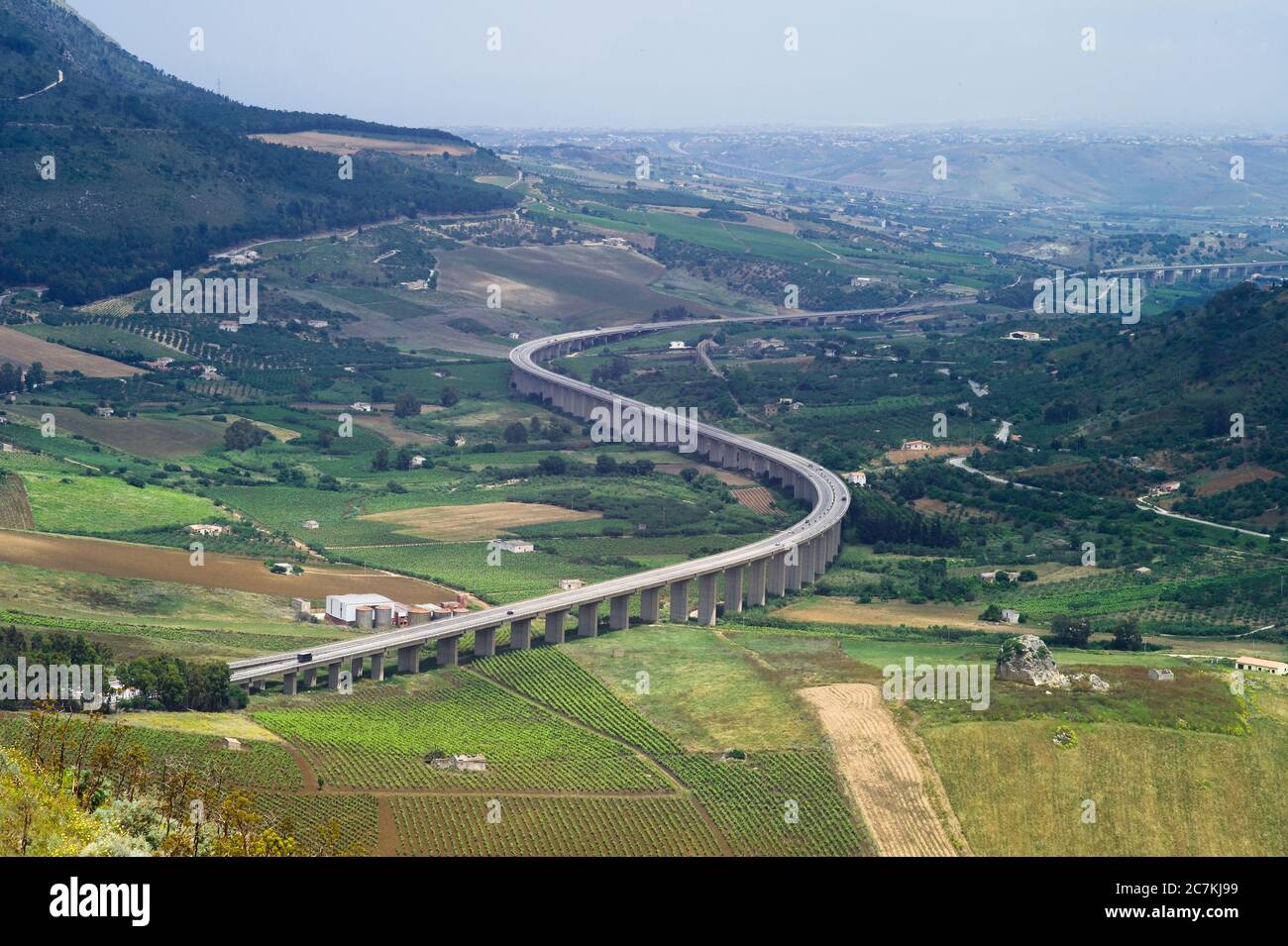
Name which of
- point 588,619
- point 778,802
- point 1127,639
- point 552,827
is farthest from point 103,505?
point 1127,639

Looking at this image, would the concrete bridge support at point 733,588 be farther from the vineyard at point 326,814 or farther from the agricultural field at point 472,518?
the vineyard at point 326,814

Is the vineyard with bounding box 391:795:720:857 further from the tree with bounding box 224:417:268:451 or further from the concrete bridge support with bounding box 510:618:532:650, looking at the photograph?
the tree with bounding box 224:417:268:451

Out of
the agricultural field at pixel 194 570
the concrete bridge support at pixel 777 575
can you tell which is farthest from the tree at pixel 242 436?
the concrete bridge support at pixel 777 575

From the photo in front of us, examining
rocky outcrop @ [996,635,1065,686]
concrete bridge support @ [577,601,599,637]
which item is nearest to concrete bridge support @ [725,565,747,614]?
concrete bridge support @ [577,601,599,637]

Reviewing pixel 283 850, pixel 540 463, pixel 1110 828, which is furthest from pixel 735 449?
pixel 283 850

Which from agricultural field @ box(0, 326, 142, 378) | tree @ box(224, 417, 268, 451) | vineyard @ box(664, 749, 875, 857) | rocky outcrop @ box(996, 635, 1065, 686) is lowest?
vineyard @ box(664, 749, 875, 857)

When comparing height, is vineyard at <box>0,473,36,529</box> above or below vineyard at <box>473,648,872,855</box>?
above
